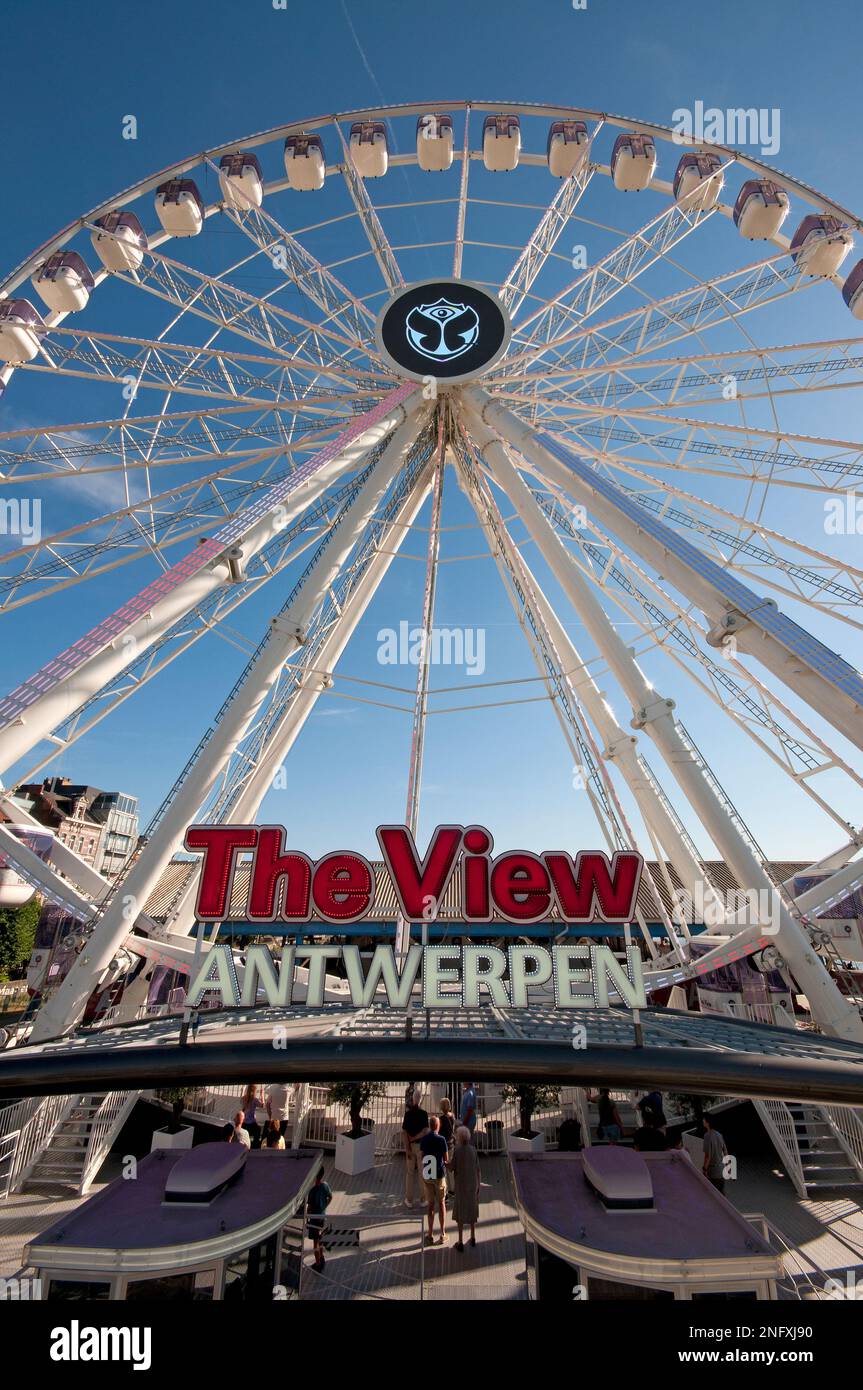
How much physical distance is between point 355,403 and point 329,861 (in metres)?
13.5

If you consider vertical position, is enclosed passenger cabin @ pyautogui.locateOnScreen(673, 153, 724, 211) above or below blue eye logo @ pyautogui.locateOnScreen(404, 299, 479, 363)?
above

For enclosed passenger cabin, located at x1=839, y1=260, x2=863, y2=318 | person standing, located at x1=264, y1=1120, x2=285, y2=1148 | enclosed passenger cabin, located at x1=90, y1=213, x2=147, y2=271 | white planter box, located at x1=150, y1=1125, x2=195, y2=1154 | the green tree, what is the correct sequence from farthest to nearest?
the green tree < enclosed passenger cabin, located at x1=90, y1=213, x2=147, y2=271 < enclosed passenger cabin, located at x1=839, y1=260, x2=863, y2=318 < white planter box, located at x1=150, y1=1125, x2=195, y2=1154 < person standing, located at x1=264, y1=1120, x2=285, y2=1148

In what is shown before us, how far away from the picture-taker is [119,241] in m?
15.2

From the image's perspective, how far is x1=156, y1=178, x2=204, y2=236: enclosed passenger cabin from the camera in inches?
626

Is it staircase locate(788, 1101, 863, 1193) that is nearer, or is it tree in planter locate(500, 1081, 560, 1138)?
staircase locate(788, 1101, 863, 1193)

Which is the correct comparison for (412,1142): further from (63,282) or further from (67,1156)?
(63,282)

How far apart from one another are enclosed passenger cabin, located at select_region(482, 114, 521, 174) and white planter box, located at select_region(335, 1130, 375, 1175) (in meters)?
24.0

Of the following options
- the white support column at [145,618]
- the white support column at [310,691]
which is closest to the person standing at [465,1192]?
the white support column at [310,691]

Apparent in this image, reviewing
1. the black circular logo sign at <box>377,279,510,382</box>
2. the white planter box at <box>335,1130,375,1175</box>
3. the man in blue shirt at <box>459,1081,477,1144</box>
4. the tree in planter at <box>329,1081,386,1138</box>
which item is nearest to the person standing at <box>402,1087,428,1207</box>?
the man in blue shirt at <box>459,1081,477,1144</box>

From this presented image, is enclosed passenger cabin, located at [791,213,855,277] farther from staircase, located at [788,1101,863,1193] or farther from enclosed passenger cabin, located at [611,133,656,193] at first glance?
staircase, located at [788,1101,863,1193]

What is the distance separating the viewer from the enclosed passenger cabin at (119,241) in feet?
50.2

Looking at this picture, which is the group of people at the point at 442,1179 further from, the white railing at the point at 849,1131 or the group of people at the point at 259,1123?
the white railing at the point at 849,1131

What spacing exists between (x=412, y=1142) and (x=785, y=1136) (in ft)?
21.3

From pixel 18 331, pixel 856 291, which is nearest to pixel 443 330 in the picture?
pixel 856 291
